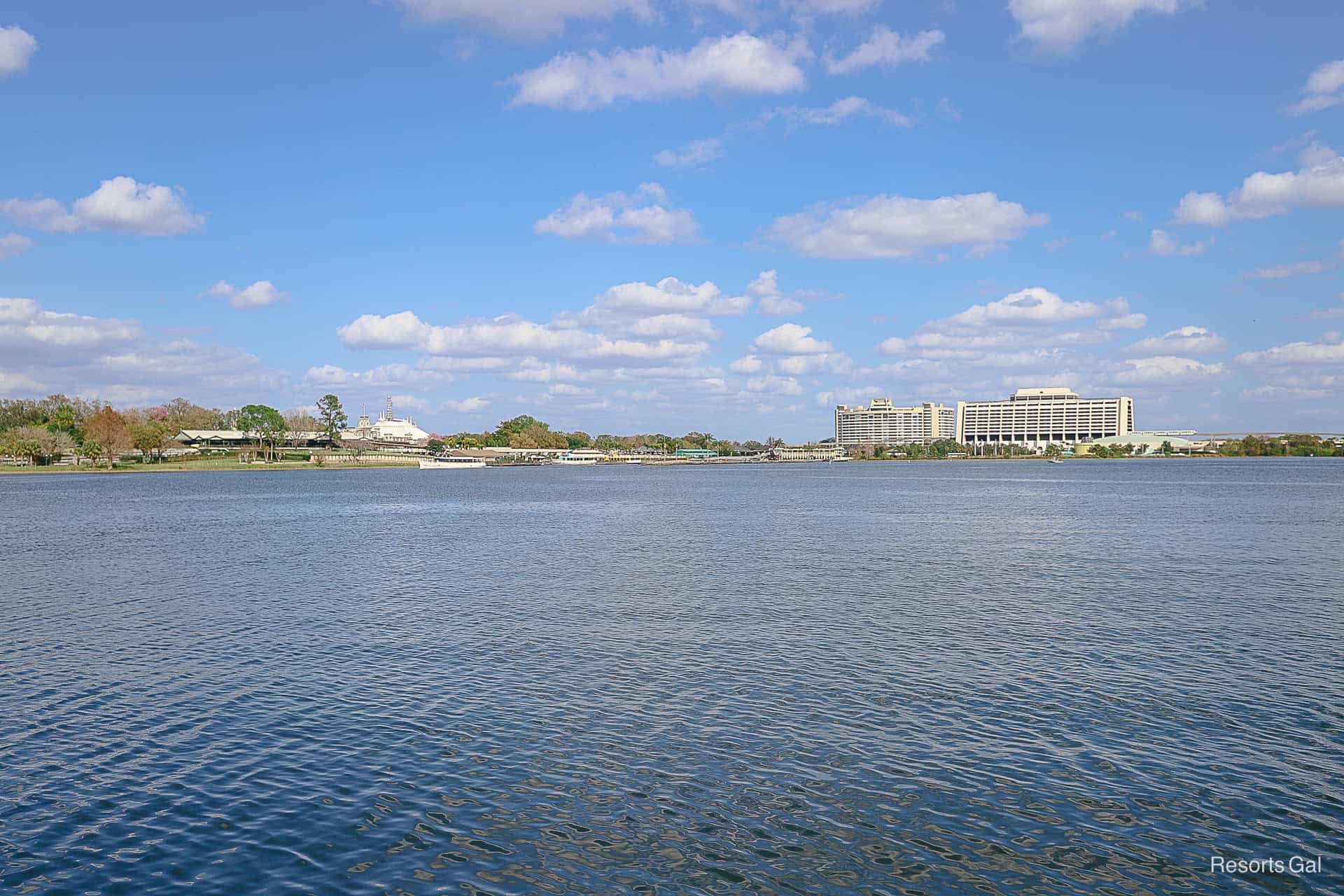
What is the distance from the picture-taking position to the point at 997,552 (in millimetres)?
51406

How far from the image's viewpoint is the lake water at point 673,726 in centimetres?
1362

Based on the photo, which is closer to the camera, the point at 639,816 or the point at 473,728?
the point at 639,816

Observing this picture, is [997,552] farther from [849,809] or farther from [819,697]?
[849,809]

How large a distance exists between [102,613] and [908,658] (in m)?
29.2

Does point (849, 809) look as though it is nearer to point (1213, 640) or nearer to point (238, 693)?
point (238, 693)

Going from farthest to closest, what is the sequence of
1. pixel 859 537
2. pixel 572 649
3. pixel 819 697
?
1. pixel 859 537
2. pixel 572 649
3. pixel 819 697

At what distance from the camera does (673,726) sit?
19703 mm

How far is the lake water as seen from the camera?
44.7 feet

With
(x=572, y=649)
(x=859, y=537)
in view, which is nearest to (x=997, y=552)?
(x=859, y=537)

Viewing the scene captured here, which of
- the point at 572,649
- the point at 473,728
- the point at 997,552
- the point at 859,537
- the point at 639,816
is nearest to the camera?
the point at 639,816

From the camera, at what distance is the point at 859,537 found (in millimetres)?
60500

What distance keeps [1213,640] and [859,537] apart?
3331cm

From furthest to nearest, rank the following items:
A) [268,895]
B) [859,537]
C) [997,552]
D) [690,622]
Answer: [859,537] → [997,552] → [690,622] → [268,895]

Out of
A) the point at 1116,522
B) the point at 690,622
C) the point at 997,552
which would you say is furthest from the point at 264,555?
the point at 1116,522
